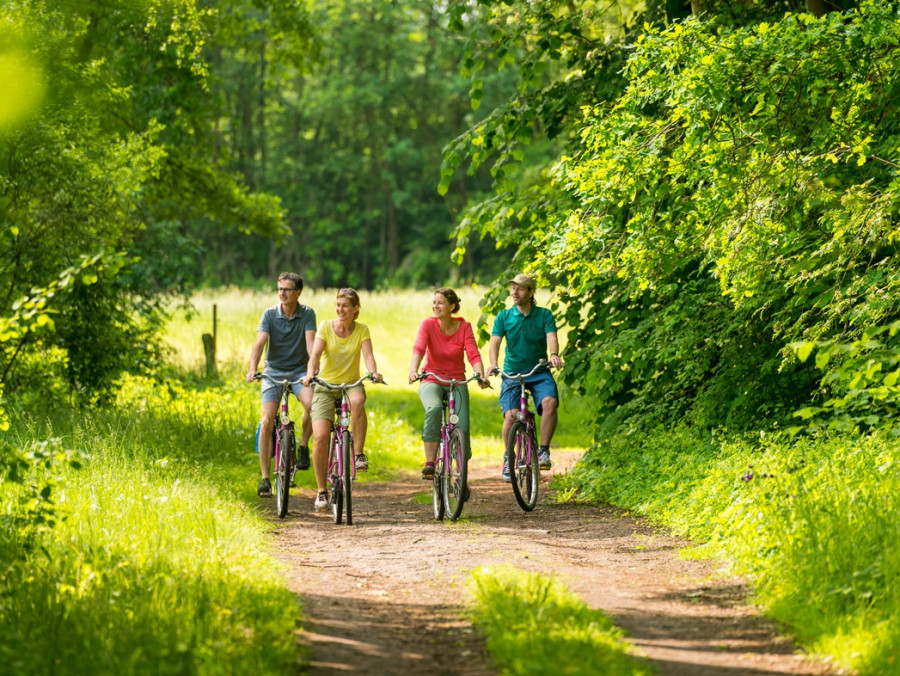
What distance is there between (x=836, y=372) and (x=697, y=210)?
2448 millimetres

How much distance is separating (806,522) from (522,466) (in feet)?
12.7

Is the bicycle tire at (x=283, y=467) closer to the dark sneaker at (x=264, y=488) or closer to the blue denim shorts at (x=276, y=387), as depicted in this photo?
the blue denim shorts at (x=276, y=387)

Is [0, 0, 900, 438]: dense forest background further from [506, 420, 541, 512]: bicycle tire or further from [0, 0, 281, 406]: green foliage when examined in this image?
[506, 420, 541, 512]: bicycle tire

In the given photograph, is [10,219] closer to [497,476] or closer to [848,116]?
[497,476]

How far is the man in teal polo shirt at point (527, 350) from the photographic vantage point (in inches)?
411

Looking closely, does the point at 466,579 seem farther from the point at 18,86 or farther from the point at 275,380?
the point at 18,86

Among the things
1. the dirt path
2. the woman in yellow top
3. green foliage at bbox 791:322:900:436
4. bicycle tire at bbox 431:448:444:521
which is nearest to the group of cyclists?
the woman in yellow top

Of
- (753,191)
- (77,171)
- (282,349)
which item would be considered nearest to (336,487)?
(282,349)

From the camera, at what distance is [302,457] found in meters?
11.1

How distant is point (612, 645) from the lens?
5.12 meters

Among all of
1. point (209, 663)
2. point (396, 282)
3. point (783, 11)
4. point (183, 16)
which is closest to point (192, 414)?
point (183, 16)

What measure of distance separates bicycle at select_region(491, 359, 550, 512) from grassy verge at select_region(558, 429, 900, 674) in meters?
0.89

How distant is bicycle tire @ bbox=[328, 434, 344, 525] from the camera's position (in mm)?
9602

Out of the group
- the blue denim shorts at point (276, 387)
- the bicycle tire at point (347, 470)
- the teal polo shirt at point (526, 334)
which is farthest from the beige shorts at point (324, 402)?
the teal polo shirt at point (526, 334)
